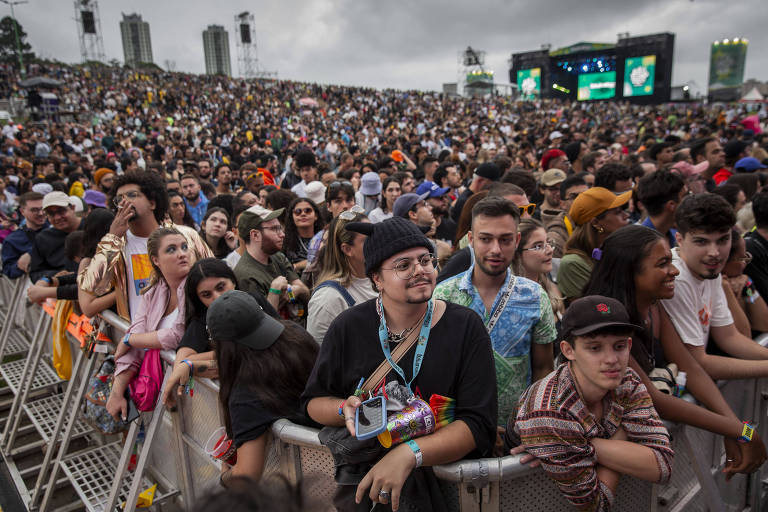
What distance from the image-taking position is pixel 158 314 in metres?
3.30

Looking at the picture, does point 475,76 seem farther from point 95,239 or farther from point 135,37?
point 135,37

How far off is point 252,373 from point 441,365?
0.94 metres

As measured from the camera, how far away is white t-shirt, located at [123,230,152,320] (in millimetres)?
3779

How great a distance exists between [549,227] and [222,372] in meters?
3.29

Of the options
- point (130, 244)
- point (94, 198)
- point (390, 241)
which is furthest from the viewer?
point (94, 198)

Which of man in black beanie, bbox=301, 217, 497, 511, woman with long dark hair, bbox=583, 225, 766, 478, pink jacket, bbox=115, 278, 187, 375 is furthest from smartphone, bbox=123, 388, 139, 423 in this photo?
woman with long dark hair, bbox=583, 225, 766, 478

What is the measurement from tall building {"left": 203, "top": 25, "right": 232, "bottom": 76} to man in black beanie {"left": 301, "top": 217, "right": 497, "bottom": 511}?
16320 centimetres

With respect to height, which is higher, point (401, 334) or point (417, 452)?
point (401, 334)

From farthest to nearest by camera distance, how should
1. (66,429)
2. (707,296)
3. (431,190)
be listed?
1. (431,190)
2. (66,429)
3. (707,296)

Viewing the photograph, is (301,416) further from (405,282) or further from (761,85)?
(761,85)

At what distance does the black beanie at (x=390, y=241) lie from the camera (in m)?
1.98

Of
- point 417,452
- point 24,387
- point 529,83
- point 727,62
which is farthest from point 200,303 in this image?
point 727,62

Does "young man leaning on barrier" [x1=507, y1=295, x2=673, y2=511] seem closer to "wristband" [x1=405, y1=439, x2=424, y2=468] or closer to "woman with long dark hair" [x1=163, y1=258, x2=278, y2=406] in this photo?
"wristband" [x1=405, y1=439, x2=424, y2=468]

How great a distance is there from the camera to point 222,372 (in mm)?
2326
